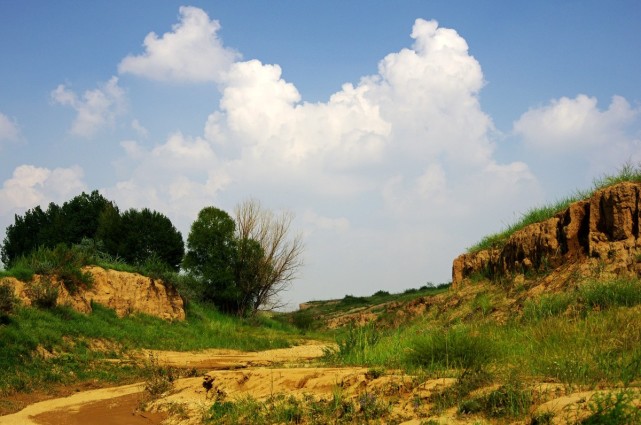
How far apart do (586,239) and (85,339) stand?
14498 millimetres

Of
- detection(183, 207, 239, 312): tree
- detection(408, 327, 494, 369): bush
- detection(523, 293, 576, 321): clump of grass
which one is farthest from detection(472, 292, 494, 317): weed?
detection(183, 207, 239, 312): tree

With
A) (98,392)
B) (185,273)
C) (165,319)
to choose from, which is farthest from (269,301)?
(98,392)

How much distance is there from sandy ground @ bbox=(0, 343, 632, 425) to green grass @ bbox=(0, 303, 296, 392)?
1941 mm

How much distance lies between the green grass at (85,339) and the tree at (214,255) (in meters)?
5.02

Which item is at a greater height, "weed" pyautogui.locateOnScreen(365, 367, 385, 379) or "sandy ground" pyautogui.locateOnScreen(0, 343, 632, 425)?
"weed" pyautogui.locateOnScreen(365, 367, 385, 379)

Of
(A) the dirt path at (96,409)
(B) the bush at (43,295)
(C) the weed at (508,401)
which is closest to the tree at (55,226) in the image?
(B) the bush at (43,295)

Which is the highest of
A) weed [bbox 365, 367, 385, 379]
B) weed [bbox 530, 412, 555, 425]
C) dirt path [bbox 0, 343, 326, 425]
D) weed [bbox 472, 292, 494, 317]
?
weed [bbox 472, 292, 494, 317]

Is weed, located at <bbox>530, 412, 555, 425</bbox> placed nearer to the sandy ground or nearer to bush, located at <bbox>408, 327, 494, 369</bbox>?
the sandy ground

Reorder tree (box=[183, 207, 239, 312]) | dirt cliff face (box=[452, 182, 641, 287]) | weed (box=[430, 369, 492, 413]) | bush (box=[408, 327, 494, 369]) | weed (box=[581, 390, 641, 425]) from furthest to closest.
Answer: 1. tree (box=[183, 207, 239, 312])
2. dirt cliff face (box=[452, 182, 641, 287])
3. bush (box=[408, 327, 494, 369])
4. weed (box=[430, 369, 492, 413])
5. weed (box=[581, 390, 641, 425])

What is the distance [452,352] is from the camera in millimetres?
7973

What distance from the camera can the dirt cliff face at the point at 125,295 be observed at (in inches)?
813

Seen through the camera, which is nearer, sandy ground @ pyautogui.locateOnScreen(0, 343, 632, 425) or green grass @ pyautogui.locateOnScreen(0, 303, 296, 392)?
sandy ground @ pyautogui.locateOnScreen(0, 343, 632, 425)

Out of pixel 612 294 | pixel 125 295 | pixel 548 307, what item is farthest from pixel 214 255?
pixel 612 294

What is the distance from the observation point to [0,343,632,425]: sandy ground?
20.3 feet
